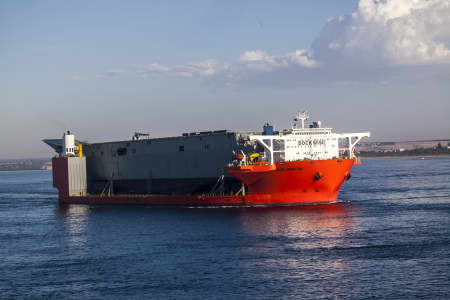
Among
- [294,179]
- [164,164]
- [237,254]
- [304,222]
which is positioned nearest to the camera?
[237,254]

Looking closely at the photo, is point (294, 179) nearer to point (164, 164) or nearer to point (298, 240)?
point (298, 240)

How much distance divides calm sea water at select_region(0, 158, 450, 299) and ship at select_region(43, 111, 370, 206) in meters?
2.35

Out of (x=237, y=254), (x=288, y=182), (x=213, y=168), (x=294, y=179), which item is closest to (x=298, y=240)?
(x=237, y=254)

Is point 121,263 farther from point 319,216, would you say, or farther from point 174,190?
point 174,190

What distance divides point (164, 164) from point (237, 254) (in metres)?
31.0

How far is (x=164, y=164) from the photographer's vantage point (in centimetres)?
6191

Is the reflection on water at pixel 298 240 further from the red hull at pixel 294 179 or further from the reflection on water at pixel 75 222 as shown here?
the reflection on water at pixel 75 222

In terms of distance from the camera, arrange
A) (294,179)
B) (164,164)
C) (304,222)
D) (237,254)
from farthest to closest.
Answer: (164,164) → (294,179) → (304,222) → (237,254)

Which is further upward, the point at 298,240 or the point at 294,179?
the point at 294,179

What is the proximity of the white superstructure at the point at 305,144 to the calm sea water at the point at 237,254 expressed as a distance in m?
5.07

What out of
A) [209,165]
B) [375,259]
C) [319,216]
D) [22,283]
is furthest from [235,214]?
[22,283]

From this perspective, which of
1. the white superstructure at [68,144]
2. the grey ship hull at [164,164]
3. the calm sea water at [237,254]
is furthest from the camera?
the white superstructure at [68,144]

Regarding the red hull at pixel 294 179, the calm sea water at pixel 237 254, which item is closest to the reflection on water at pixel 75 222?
the calm sea water at pixel 237 254

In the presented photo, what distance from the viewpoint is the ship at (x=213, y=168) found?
1950 inches
